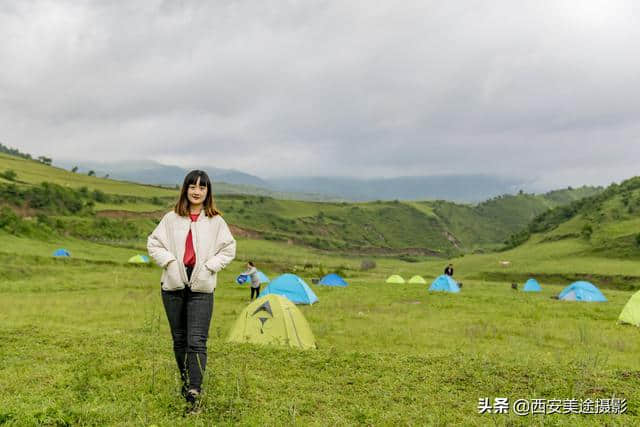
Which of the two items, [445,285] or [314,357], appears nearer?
[314,357]

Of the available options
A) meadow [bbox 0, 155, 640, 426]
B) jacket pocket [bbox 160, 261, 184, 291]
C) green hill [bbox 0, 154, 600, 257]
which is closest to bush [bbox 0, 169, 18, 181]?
green hill [bbox 0, 154, 600, 257]

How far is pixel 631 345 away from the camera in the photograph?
589 inches

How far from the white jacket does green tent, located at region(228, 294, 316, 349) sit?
6609 millimetres

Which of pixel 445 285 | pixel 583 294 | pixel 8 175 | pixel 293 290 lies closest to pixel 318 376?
pixel 293 290

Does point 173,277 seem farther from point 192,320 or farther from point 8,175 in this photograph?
point 8,175

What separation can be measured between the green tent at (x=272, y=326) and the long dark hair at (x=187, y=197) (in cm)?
679

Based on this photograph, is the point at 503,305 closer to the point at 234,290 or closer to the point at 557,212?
the point at 234,290

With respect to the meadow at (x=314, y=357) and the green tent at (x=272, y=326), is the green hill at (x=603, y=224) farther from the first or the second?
the green tent at (x=272, y=326)

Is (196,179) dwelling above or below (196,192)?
above

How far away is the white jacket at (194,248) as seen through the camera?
6023 mm

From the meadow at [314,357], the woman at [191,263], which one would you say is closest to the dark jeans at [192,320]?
the woman at [191,263]

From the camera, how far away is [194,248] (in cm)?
614

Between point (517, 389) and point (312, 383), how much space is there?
3.61 meters

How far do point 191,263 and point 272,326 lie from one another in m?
7.06
